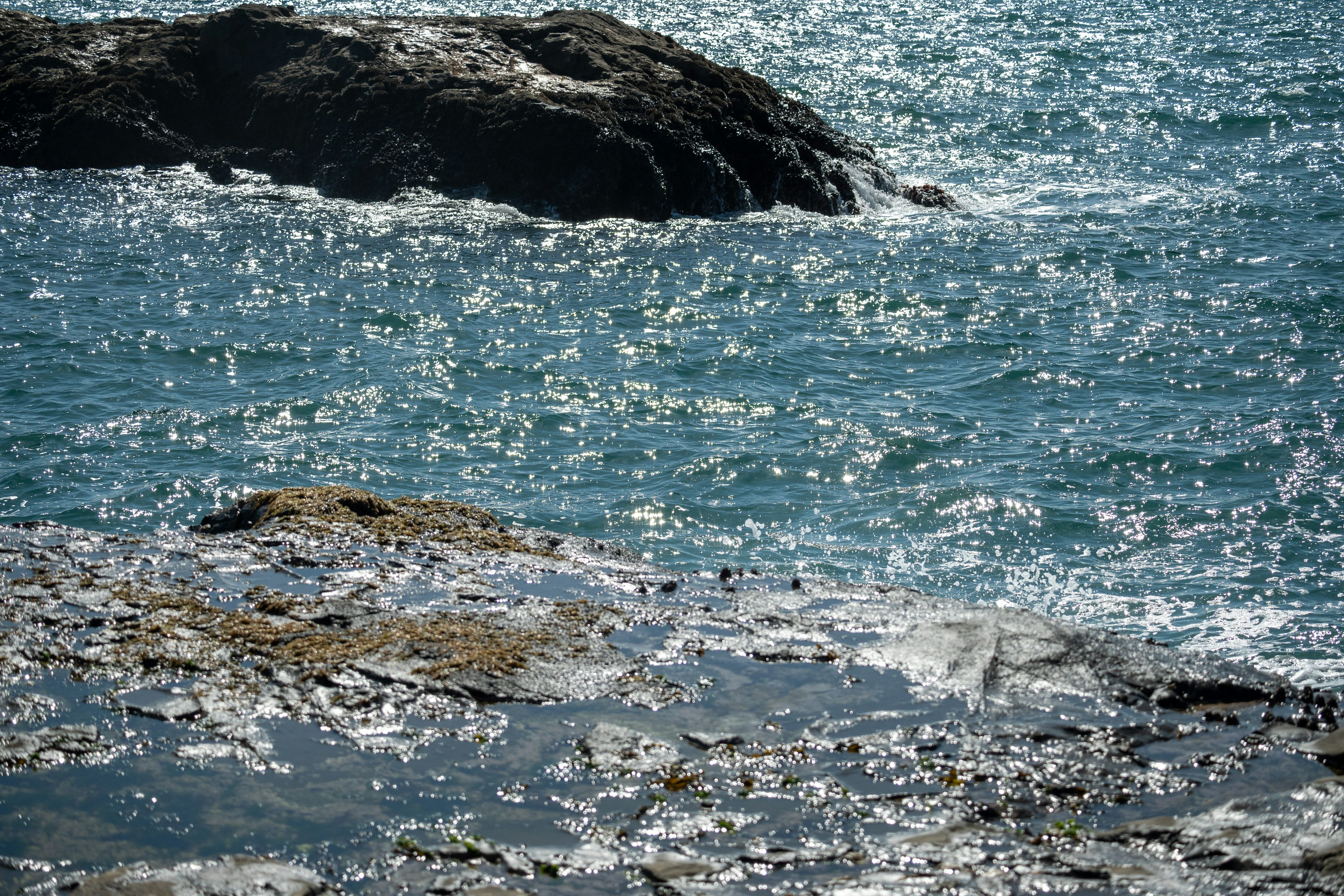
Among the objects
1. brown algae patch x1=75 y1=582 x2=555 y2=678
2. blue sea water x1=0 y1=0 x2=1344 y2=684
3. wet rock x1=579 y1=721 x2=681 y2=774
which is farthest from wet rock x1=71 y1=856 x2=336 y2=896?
blue sea water x1=0 y1=0 x2=1344 y2=684

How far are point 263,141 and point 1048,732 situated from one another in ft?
89.3

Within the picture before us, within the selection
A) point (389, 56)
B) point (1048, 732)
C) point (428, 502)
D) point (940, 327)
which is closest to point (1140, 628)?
point (1048, 732)

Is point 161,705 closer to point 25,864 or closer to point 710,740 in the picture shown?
point 25,864

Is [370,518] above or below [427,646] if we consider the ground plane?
below

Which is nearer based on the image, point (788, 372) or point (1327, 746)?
point (1327, 746)

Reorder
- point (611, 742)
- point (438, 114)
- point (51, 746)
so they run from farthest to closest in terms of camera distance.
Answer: point (438, 114) < point (611, 742) < point (51, 746)

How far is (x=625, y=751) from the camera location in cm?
690

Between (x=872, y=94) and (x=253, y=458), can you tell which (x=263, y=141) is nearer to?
(x=253, y=458)

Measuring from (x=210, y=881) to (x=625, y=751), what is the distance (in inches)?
97.3

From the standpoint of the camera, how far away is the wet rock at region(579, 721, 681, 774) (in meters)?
6.75

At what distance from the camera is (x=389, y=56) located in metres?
29.1

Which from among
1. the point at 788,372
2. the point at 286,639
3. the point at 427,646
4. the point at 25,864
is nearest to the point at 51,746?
the point at 25,864

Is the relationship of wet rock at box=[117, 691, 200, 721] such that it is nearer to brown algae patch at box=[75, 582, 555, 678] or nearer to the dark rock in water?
brown algae patch at box=[75, 582, 555, 678]

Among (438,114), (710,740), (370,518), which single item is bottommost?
(370,518)
